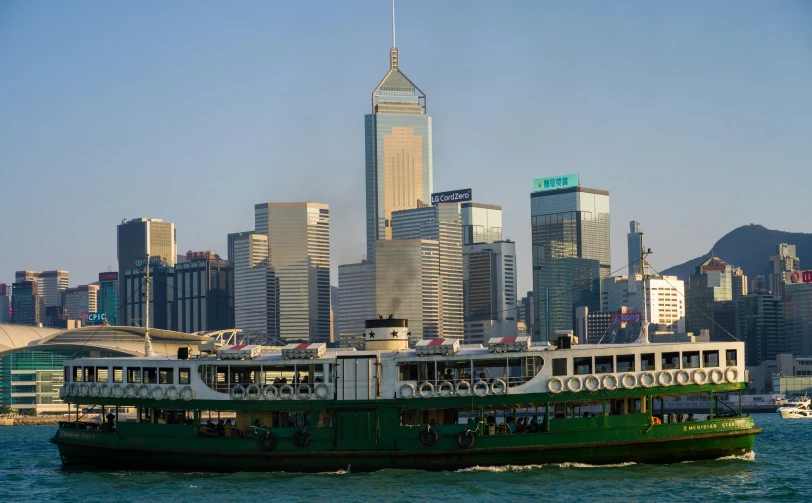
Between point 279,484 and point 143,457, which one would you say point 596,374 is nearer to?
point 279,484

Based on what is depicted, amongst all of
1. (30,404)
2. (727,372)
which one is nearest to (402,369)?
(727,372)

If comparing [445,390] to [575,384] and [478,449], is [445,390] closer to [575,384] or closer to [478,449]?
[478,449]

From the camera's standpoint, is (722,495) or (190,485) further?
(190,485)

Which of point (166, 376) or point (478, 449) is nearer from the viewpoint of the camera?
point (478, 449)

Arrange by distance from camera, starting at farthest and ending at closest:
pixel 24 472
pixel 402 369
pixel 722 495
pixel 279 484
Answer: pixel 24 472 < pixel 402 369 < pixel 279 484 < pixel 722 495

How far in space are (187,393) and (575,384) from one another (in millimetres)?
15429

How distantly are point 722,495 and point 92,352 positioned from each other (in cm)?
13555

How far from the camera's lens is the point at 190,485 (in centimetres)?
4141

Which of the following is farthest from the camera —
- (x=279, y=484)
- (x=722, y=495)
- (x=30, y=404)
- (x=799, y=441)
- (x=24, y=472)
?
(x=30, y=404)

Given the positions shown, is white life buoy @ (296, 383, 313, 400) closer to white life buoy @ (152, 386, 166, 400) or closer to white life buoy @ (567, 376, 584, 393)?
white life buoy @ (152, 386, 166, 400)

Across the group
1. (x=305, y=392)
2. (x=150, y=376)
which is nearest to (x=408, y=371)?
(x=305, y=392)

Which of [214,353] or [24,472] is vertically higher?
[214,353]

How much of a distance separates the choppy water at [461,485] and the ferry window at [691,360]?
3.72 meters

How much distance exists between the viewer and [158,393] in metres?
45.1
